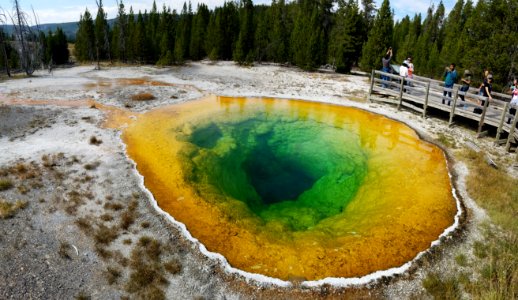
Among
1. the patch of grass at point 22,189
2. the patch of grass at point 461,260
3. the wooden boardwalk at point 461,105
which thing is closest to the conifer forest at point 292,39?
the wooden boardwalk at point 461,105

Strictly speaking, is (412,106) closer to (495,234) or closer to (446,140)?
(446,140)

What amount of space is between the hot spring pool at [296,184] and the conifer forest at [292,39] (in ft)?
40.6

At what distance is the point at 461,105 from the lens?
16703mm

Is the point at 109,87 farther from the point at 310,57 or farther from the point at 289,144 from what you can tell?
the point at 310,57

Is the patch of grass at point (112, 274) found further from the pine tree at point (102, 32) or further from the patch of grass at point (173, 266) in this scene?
the pine tree at point (102, 32)

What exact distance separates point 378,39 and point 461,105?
14351 mm

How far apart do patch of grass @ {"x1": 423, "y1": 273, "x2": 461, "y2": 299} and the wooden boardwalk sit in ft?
26.8

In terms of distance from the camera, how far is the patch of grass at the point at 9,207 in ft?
27.5

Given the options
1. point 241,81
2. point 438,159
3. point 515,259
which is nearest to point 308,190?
point 438,159

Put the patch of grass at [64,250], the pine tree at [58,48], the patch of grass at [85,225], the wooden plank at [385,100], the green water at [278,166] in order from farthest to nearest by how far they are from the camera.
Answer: the pine tree at [58,48], the wooden plank at [385,100], the green water at [278,166], the patch of grass at [85,225], the patch of grass at [64,250]

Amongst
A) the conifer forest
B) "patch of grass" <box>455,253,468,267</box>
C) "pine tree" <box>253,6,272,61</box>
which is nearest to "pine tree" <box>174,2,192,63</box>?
the conifer forest

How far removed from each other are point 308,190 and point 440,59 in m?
29.8

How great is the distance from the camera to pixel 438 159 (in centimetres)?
1280

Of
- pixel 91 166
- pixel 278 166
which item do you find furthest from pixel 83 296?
pixel 278 166
